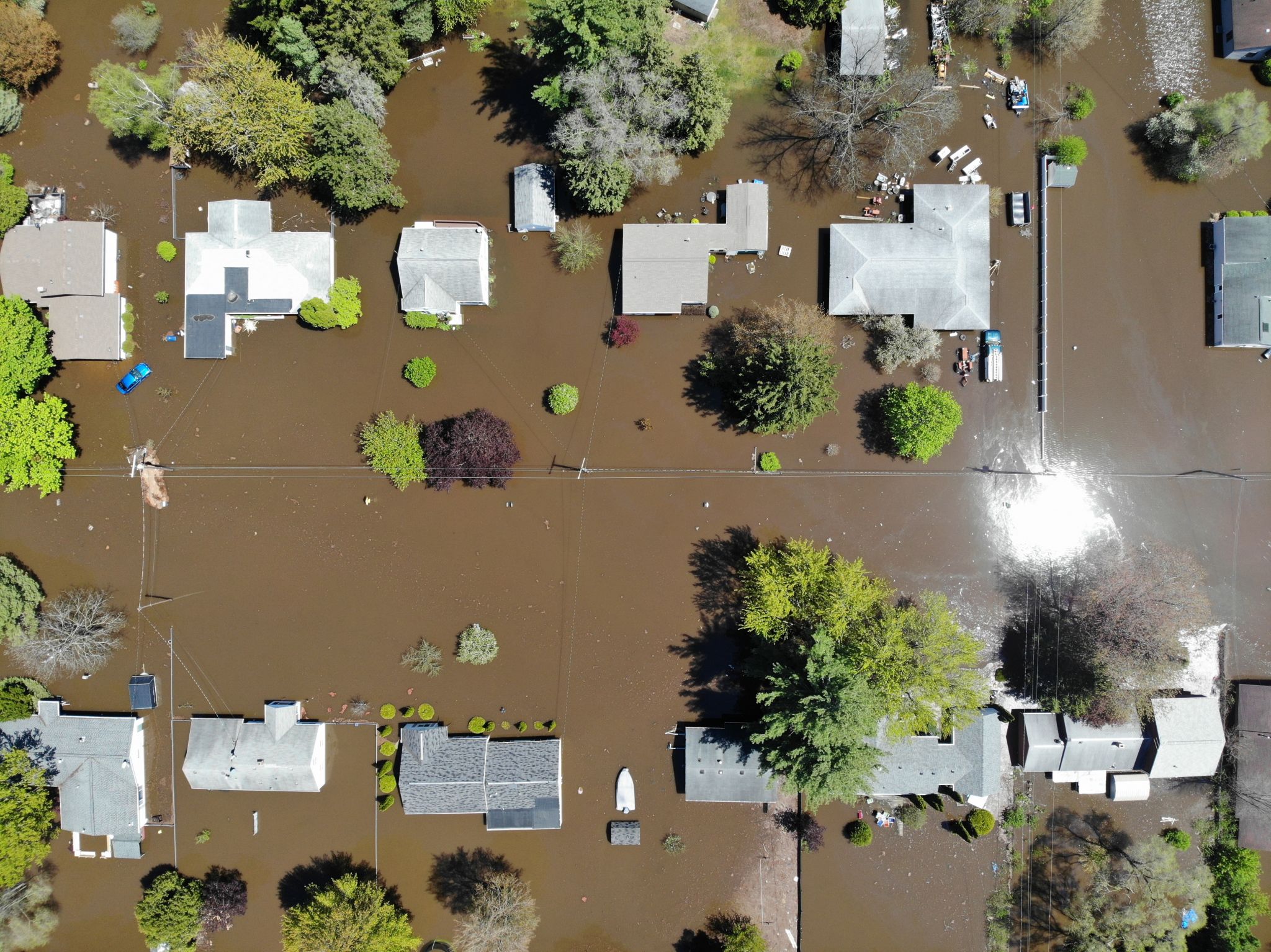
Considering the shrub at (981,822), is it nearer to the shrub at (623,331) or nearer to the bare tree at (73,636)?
the shrub at (623,331)

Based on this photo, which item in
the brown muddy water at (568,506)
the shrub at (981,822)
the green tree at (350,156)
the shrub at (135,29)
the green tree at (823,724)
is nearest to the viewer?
the green tree at (823,724)

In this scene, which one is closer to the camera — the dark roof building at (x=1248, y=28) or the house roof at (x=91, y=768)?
the dark roof building at (x=1248, y=28)

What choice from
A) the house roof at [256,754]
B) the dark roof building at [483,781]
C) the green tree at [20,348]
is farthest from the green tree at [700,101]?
the house roof at [256,754]

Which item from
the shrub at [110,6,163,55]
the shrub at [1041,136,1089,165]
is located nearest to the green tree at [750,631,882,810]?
the shrub at [1041,136,1089,165]

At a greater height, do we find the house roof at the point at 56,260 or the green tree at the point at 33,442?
the house roof at the point at 56,260

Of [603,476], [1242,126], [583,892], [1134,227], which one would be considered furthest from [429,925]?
[1242,126]

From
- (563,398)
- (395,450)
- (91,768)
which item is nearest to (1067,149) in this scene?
(563,398)

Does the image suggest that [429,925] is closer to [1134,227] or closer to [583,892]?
[583,892]
